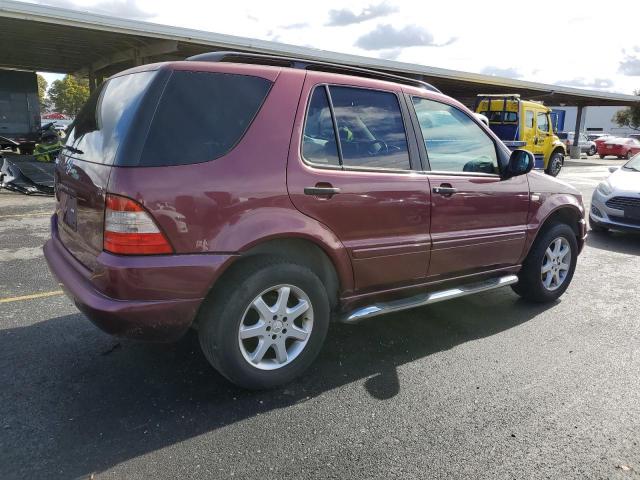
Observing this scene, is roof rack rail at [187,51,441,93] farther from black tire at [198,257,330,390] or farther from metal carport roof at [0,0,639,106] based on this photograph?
metal carport roof at [0,0,639,106]

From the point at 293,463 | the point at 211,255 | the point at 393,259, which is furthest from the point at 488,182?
the point at 293,463

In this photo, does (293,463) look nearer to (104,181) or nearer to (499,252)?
(104,181)

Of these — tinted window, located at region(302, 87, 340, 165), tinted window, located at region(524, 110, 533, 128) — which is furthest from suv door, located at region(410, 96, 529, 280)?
tinted window, located at region(524, 110, 533, 128)

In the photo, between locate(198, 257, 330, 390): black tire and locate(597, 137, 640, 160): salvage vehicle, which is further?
locate(597, 137, 640, 160): salvage vehicle

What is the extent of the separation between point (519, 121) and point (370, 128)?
43.3ft

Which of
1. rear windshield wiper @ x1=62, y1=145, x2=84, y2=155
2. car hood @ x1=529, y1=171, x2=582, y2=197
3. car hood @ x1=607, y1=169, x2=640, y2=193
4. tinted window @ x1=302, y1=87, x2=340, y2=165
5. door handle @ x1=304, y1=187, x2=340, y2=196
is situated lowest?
car hood @ x1=607, y1=169, x2=640, y2=193

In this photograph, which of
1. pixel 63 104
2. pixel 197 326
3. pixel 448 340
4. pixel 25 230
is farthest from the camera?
pixel 63 104

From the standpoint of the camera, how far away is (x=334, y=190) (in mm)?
3004

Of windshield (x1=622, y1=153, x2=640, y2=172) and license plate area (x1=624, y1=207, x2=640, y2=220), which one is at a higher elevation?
windshield (x1=622, y1=153, x2=640, y2=172)

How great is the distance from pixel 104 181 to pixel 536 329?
3410 mm

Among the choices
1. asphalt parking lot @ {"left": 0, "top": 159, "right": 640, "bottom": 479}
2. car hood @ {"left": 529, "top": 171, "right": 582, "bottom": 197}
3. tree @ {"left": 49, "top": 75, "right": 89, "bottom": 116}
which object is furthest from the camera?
tree @ {"left": 49, "top": 75, "right": 89, "bottom": 116}

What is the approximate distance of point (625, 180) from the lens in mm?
7758

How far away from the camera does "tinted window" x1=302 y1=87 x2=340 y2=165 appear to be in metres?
2.99

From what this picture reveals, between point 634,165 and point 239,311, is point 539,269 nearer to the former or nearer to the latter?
point 239,311
